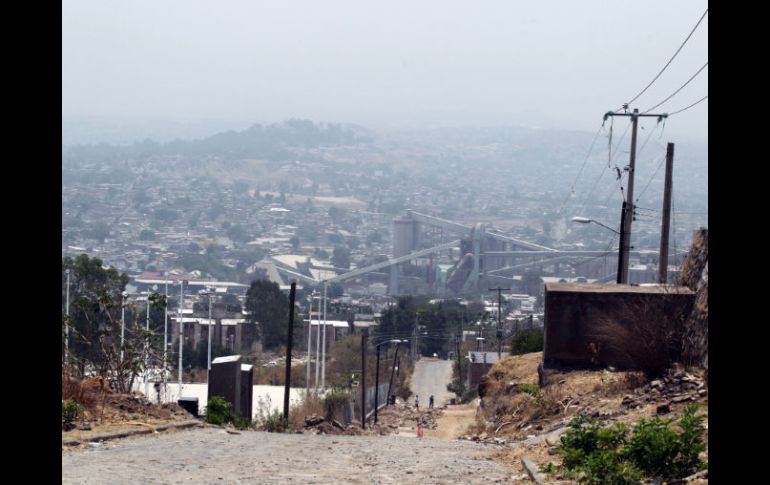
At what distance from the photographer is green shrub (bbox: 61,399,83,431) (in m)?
12.4

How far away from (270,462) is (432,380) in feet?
138

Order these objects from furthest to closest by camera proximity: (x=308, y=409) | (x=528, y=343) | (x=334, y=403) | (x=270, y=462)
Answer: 1. (x=528, y=343)
2. (x=334, y=403)
3. (x=308, y=409)
4. (x=270, y=462)

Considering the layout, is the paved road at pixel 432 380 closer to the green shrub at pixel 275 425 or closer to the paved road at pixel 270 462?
the green shrub at pixel 275 425

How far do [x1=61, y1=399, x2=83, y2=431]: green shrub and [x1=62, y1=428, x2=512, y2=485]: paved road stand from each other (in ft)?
2.83

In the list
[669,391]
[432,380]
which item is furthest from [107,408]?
[432,380]

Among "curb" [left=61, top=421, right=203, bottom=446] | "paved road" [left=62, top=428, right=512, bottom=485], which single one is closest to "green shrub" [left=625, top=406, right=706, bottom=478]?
"paved road" [left=62, top=428, right=512, bottom=485]

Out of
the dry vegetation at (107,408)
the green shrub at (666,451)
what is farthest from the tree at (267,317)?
the green shrub at (666,451)

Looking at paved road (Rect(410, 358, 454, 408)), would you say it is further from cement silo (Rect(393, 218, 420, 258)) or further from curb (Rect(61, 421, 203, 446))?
cement silo (Rect(393, 218, 420, 258))

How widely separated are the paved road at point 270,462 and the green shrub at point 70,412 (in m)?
0.86

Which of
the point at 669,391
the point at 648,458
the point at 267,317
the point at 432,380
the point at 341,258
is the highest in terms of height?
the point at 648,458

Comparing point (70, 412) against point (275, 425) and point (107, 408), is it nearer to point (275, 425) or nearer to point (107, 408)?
point (107, 408)

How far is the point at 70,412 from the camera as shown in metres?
12.6

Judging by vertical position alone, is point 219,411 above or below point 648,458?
below
